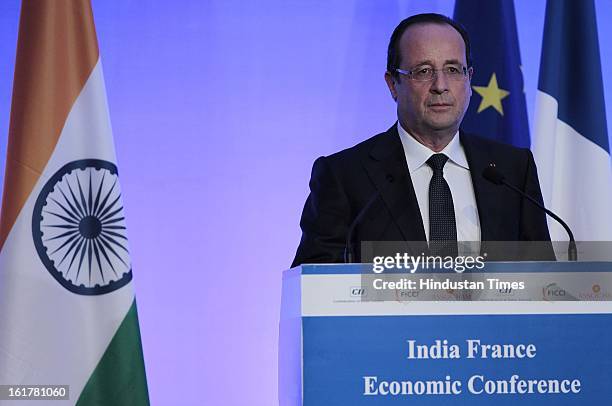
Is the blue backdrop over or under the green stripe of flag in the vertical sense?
over

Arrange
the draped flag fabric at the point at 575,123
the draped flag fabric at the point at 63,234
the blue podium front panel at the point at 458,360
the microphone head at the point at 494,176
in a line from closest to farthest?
1. the blue podium front panel at the point at 458,360
2. the microphone head at the point at 494,176
3. the draped flag fabric at the point at 63,234
4. the draped flag fabric at the point at 575,123

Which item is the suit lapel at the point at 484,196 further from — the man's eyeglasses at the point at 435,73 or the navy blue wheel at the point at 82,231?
the navy blue wheel at the point at 82,231

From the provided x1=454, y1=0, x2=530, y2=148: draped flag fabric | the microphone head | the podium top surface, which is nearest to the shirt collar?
the microphone head

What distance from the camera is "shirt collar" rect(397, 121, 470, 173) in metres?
2.57

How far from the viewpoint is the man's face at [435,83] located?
2564mm

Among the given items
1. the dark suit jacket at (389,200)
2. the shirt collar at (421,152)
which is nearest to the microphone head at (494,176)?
the dark suit jacket at (389,200)

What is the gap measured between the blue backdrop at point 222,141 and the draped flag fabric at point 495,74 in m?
0.47

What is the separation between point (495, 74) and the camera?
12.9ft

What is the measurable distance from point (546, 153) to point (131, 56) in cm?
204

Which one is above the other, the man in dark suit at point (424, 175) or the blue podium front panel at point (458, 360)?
the man in dark suit at point (424, 175)

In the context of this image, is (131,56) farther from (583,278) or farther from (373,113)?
(583,278)

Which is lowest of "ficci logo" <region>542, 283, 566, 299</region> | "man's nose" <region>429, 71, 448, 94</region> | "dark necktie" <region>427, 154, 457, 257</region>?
"ficci logo" <region>542, 283, 566, 299</region>

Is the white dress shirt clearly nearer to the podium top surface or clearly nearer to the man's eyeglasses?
the man's eyeglasses

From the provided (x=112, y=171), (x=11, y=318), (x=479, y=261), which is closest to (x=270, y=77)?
(x=112, y=171)
